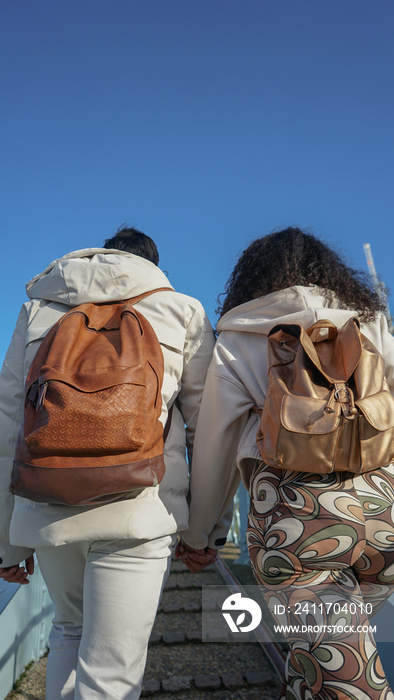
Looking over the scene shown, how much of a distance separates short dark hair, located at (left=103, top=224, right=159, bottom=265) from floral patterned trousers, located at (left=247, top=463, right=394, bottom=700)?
136 cm

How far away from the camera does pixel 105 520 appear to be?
1.68 meters

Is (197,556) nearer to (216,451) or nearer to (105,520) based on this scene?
(216,451)

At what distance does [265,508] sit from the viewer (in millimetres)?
1724

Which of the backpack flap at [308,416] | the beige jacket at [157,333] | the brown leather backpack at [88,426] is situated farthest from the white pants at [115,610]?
the backpack flap at [308,416]

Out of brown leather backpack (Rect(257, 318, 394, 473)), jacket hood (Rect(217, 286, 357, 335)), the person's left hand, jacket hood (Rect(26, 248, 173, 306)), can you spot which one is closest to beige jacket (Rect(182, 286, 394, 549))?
jacket hood (Rect(217, 286, 357, 335))

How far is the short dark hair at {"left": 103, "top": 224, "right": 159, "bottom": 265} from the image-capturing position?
2.56m

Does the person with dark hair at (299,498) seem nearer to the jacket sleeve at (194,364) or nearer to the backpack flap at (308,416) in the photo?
the jacket sleeve at (194,364)

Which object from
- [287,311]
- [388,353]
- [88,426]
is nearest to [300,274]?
[287,311]

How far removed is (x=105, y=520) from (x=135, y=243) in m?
1.43

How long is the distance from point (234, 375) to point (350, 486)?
0.66 metres

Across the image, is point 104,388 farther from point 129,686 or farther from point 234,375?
point 129,686

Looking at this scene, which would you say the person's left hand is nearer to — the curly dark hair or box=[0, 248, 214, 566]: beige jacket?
box=[0, 248, 214, 566]: beige jacket

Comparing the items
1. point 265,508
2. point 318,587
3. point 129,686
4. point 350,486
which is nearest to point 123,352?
point 265,508

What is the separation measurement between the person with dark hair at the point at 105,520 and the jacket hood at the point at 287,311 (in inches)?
8.8
